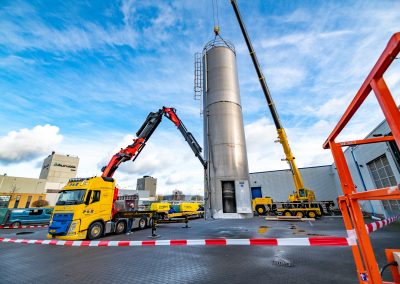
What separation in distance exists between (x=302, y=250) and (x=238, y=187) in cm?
995

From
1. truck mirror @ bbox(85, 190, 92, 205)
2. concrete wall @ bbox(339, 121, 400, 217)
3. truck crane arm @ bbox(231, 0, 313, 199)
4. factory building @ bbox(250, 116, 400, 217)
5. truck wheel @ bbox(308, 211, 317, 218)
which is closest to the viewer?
truck mirror @ bbox(85, 190, 92, 205)

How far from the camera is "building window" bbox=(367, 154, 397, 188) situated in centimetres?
1316

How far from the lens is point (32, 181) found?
65.4 metres

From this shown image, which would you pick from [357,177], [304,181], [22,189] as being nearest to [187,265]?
[357,177]

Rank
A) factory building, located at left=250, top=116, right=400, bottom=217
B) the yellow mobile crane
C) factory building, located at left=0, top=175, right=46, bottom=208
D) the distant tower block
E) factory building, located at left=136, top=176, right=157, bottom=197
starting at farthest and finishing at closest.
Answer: factory building, located at left=136, top=176, right=157, bottom=197
factory building, located at left=0, top=175, right=46, bottom=208
the yellow mobile crane
the distant tower block
factory building, located at left=250, top=116, right=400, bottom=217

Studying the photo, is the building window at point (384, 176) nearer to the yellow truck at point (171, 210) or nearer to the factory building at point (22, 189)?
the yellow truck at point (171, 210)

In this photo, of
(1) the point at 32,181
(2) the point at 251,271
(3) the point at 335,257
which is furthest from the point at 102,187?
(1) the point at 32,181

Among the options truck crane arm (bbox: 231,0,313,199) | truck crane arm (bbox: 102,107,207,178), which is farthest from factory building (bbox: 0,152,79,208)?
truck crane arm (bbox: 231,0,313,199)

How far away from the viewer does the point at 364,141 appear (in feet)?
9.47

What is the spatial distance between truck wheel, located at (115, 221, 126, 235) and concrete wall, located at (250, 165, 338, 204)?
24.9 meters

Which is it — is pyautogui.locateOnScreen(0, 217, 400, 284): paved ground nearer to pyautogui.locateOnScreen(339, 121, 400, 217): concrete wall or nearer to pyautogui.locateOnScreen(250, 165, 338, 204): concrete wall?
pyautogui.locateOnScreen(339, 121, 400, 217): concrete wall

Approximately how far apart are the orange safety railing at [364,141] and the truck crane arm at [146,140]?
1287 centimetres

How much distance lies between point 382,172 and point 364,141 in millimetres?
15845

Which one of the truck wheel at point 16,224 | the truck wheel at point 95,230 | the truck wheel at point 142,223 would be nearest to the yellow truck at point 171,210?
the truck wheel at point 142,223
